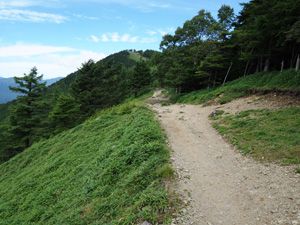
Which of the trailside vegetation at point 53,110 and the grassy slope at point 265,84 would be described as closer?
the grassy slope at point 265,84

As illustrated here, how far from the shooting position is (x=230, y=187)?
5250 mm

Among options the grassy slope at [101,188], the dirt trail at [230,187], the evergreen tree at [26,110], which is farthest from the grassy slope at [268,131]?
the evergreen tree at [26,110]

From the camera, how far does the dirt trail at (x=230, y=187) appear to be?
13.4 ft

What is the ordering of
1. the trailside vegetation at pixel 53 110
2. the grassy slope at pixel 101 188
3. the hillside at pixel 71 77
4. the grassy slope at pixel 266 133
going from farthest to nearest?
the hillside at pixel 71 77
the trailside vegetation at pixel 53 110
the grassy slope at pixel 266 133
the grassy slope at pixel 101 188

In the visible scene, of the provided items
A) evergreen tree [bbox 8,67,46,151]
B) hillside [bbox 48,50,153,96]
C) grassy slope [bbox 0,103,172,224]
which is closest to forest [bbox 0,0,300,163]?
evergreen tree [bbox 8,67,46,151]

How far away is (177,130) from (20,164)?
1663 cm

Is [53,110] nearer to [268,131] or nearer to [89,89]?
[89,89]

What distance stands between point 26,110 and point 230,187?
→ 30.0 meters

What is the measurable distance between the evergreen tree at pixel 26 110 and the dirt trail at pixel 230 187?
25.9 metres

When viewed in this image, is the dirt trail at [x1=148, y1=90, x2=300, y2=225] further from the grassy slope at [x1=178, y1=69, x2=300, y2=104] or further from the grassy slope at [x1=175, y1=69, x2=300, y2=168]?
the grassy slope at [x1=178, y1=69, x2=300, y2=104]

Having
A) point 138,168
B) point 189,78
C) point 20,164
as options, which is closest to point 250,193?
point 138,168

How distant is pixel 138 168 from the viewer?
6.19 meters

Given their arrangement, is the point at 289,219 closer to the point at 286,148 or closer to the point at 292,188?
the point at 292,188

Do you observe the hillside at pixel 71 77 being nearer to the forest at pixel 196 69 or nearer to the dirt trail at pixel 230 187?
the forest at pixel 196 69
